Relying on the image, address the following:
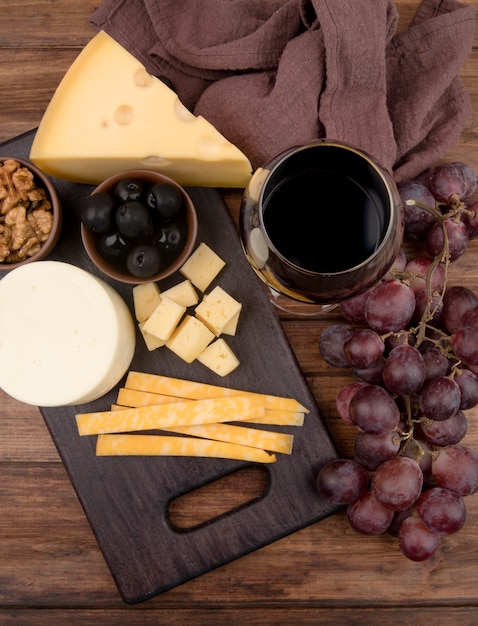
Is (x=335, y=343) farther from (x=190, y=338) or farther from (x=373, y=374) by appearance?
(x=190, y=338)

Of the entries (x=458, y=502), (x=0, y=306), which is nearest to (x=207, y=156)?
(x=0, y=306)

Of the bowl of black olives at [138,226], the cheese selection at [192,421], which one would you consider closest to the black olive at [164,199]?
the bowl of black olives at [138,226]

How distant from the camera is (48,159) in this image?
80 cm

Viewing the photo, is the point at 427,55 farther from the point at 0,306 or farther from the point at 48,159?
the point at 0,306

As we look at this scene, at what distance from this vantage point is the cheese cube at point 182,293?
0.85m

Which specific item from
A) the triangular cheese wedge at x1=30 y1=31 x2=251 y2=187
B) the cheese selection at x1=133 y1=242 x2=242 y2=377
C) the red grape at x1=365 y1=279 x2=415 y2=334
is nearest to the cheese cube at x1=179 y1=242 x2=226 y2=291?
the cheese selection at x1=133 y1=242 x2=242 y2=377

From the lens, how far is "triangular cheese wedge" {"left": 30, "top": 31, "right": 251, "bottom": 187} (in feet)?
2.61

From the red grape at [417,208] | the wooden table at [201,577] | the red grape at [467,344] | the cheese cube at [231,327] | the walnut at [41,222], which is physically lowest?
the wooden table at [201,577]

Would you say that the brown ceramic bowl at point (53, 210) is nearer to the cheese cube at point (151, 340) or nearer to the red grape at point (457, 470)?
the cheese cube at point (151, 340)

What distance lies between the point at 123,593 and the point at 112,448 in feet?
0.64

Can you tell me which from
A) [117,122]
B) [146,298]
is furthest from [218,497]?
[117,122]

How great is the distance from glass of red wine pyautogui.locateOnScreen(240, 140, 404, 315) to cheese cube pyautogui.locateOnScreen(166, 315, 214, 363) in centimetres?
20

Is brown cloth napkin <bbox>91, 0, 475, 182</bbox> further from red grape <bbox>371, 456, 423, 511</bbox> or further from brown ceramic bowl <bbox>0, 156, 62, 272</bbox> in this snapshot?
red grape <bbox>371, 456, 423, 511</bbox>

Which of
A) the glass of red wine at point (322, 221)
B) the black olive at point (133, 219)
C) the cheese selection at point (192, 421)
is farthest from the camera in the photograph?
the cheese selection at point (192, 421)
